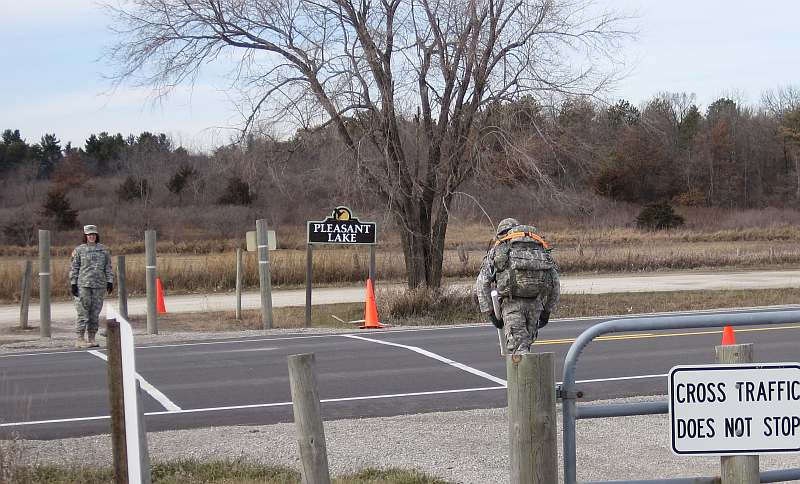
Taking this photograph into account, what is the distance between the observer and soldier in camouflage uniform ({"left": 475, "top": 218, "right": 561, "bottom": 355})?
9.24 metres

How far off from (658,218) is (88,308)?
54731mm

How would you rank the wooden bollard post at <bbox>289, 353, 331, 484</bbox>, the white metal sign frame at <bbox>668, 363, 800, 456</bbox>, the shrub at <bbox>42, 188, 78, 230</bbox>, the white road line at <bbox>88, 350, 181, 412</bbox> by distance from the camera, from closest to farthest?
the white metal sign frame at <bbox>668, 363, 800, 456</bbox>, the wooden bollard post at <bbox>289, 353, 331, 484</bbox>, the white road line at <bbox>88, 350, 181, 412</bbox>, the shrub at <bbox>42, 188, 78, 230</bbox>

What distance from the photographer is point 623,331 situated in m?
5.21

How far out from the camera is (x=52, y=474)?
729cm

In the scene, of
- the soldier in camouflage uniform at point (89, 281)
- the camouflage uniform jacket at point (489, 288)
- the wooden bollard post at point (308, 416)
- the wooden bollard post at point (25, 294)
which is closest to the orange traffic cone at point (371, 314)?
the soldier in camouflage uniform at point (89, 281)

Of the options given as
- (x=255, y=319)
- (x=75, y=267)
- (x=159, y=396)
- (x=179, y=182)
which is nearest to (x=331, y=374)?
(x=159, y=396)

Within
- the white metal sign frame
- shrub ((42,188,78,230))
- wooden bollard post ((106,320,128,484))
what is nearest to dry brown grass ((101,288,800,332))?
wooden bollard post ((106,320,128,484))

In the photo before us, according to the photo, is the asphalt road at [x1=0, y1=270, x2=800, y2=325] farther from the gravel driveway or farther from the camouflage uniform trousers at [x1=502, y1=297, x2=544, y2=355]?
the gravel driveway

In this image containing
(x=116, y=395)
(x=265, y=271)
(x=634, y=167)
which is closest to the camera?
(x=116, y=395)

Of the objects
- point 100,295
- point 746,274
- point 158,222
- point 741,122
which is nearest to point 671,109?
point 741,122

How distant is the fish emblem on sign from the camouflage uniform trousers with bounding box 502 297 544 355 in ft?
33.7

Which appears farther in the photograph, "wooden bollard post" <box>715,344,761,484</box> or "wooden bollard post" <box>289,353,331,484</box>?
"wooden bollard post" <box>289,353,331,484</box>

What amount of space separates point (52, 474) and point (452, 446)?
3.09 m

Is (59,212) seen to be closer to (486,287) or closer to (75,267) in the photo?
(75,267)
